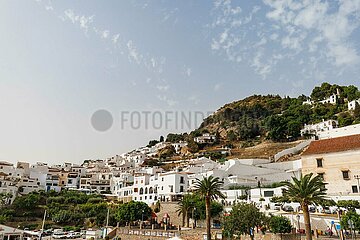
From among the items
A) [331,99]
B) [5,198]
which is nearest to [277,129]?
[331,99]

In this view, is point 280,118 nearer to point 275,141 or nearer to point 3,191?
point 275,141

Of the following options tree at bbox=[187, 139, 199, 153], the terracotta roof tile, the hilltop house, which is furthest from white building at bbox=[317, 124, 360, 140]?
tree at bbox=[187, 139, 199, 153]

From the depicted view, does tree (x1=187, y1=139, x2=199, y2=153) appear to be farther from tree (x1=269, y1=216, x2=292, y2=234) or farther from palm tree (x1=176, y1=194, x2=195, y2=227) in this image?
tree (x1=269, y1=216, x2=292, y2=234)

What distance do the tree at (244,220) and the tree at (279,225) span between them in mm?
1051

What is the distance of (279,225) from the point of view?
2814 cm

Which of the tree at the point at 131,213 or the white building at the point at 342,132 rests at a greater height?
the white building at the point at 342,132

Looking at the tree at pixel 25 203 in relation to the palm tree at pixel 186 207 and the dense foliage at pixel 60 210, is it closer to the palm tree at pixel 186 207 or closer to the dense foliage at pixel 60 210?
the dense foliage at pixel 60 210

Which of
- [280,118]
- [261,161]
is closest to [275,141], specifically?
[280,118]

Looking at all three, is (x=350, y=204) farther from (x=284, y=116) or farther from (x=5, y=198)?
(x=284, y=116)

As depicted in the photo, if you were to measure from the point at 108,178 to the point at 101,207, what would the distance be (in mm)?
30243

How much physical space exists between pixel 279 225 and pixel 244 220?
3.18 metres

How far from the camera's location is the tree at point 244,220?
28.4 m

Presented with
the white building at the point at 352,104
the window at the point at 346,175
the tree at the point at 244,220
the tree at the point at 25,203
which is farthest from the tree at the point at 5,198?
the white building at the point at 352,104

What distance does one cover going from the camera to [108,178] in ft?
284
